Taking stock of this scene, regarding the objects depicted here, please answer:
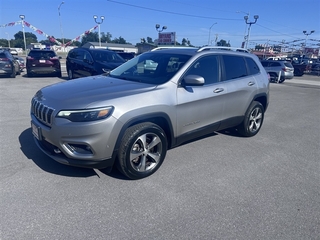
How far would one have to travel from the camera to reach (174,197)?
9.78 feet

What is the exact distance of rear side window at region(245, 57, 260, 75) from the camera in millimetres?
5030

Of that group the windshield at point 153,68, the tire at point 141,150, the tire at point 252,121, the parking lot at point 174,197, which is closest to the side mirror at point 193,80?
the windshield at point 153,68

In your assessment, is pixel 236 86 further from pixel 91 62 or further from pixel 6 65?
pixel 6 65

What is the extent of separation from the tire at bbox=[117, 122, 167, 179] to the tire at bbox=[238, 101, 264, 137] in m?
2.29

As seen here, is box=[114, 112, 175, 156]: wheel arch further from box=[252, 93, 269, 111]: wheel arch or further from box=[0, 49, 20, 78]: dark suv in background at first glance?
box=[0, 49, 20, 78]: dark suv in background

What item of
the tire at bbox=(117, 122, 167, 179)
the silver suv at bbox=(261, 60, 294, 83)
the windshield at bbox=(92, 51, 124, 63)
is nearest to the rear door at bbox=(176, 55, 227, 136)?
the tire at bbox=(117, 122, 167, 179)

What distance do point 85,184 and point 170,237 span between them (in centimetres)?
138

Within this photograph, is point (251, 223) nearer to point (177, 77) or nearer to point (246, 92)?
point (177, 77)

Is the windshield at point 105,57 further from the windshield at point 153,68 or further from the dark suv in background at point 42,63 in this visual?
the windshield at point 153,68

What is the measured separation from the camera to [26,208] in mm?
2658

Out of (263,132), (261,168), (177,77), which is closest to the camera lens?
(177,77)

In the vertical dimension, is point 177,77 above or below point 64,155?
above

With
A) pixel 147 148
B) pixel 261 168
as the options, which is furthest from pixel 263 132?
pixel 147 148

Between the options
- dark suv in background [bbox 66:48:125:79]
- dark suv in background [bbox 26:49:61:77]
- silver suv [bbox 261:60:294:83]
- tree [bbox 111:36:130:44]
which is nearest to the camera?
dark suv in background [bbox 66:48:125:79]
